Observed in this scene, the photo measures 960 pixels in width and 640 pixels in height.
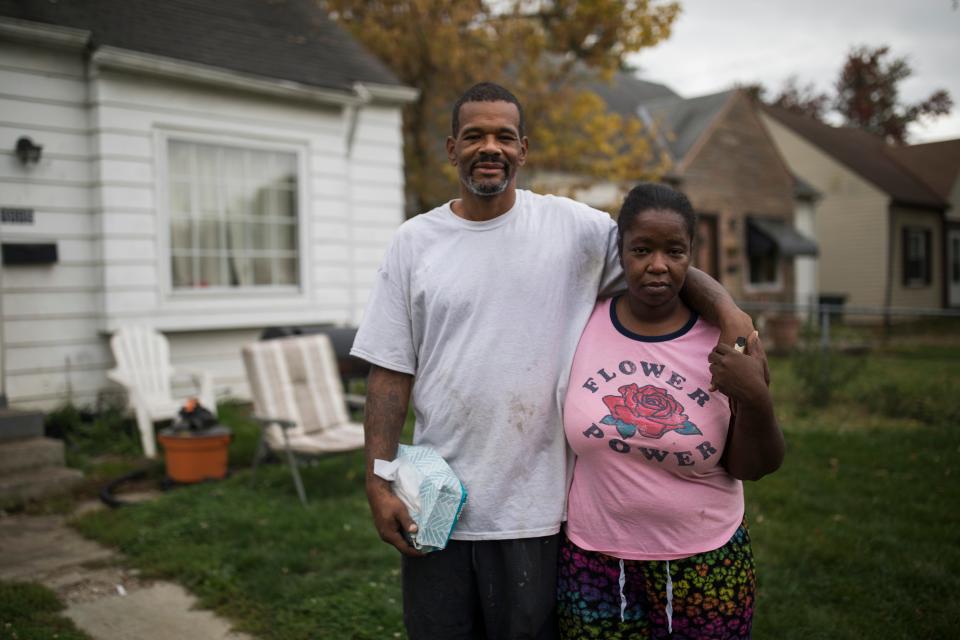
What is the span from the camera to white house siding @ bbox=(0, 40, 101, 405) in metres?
6.53

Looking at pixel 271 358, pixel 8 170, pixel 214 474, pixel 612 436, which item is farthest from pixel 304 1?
pixel 612 436

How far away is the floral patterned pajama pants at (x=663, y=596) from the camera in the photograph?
1912mm

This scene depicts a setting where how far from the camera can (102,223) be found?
6.86m

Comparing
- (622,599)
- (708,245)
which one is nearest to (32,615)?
(622,599)

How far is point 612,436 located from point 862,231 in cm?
2172

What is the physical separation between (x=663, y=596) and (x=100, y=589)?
10.3ft

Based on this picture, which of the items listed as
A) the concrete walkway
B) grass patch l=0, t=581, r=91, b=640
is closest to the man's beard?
the concrete walkway

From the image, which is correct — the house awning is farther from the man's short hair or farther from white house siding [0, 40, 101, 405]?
the man's short hair

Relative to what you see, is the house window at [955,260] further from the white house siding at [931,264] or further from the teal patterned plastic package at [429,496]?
the teal patterned plastic package at [429,496]

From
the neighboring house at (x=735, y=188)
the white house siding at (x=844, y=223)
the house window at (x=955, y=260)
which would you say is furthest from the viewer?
the house window at (x=955, y=260)

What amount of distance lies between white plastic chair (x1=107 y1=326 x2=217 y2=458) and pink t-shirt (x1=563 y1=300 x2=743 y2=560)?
5202mm

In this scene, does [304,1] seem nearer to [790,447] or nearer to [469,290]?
[790,447]

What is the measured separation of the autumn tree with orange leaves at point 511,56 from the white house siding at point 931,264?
13269mm

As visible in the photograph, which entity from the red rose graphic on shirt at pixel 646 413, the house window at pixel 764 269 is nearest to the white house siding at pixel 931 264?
the house window at pixel 764 269
